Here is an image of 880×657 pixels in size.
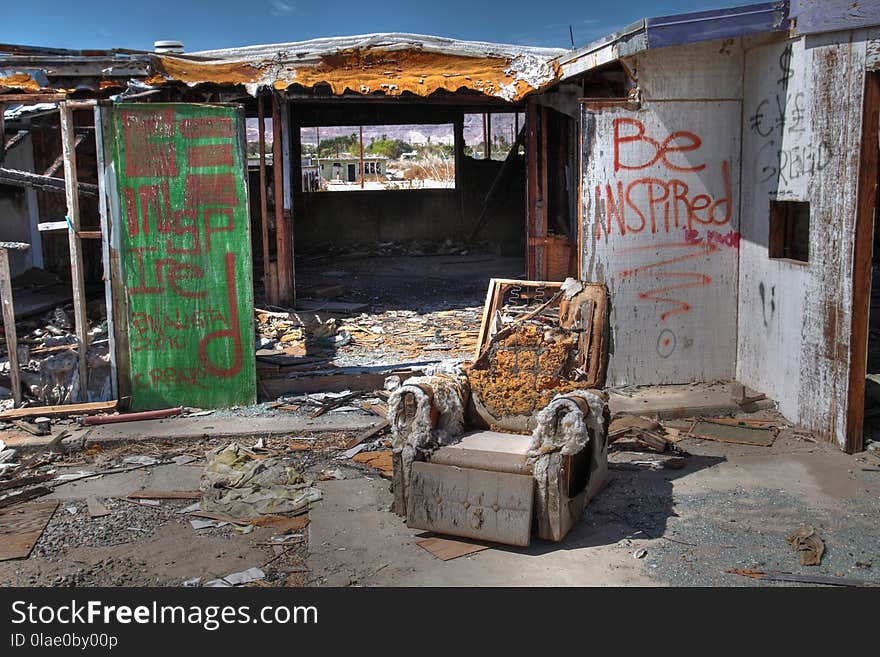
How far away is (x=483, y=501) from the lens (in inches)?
206

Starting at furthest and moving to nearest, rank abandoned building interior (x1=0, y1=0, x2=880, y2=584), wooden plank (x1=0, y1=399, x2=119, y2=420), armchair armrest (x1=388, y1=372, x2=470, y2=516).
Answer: wooden plank (x1=0, y1=399, x2=119, y2=420), abandoned building interior (x1=0, y1=0, x2=880, y2=584), armchair armrest (x1=388, y1=372, x2=470, y2=516)

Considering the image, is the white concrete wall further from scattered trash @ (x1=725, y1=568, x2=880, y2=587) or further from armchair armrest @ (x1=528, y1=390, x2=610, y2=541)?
scattered trash @ (x1=725, y1=568, x2=880, y2=587)

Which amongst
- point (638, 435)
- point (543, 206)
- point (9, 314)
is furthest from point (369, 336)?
point (638, 435)

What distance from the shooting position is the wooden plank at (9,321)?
7.65 meters

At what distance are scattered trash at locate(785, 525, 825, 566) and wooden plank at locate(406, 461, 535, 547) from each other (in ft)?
5.36

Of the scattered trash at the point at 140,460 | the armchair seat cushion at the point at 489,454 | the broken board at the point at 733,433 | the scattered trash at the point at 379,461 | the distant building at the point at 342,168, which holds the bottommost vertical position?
the scattered trash at the point at 379,461

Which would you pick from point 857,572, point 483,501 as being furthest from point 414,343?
point 857,572

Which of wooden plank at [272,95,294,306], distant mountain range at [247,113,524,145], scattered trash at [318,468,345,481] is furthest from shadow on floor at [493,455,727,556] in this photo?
distant mountain range at [247,113,524,145]

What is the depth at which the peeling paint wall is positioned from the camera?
664cm

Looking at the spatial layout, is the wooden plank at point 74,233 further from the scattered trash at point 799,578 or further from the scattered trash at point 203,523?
the scattered trash at point 799,578

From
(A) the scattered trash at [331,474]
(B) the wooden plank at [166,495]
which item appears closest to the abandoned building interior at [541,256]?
(B) the wooden plank at [166,495]

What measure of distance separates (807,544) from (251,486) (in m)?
3.79

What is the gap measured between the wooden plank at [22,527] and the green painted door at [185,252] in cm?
211

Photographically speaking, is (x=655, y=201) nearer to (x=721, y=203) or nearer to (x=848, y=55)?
(x=721, y=203)
